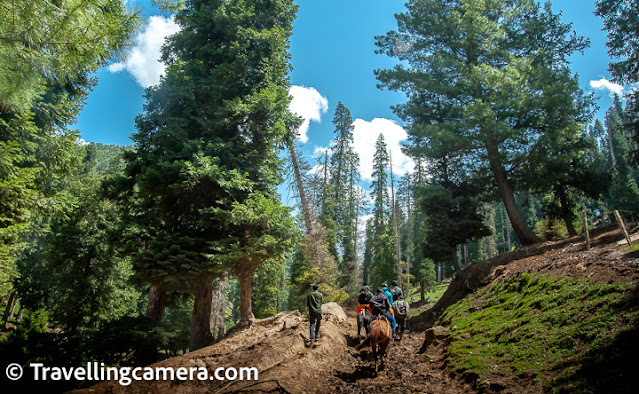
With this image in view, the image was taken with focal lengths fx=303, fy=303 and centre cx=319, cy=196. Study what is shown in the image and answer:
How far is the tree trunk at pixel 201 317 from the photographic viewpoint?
1141cm

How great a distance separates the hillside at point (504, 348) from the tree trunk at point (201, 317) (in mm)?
1465

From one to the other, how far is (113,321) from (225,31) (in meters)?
12.9

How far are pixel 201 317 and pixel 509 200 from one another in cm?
1573

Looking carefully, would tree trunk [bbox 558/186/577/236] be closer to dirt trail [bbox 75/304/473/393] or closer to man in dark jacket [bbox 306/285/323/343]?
dirt trail [bbox 75/304/473/393]

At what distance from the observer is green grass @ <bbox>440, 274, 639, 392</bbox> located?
4.51m

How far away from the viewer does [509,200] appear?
1584 centimetres

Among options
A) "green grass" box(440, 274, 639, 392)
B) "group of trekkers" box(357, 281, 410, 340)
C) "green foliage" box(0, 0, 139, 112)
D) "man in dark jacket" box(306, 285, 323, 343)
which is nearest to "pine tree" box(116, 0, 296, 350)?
"man in dark jacket" box(306, 285, 323, 343)

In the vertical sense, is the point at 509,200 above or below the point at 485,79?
below

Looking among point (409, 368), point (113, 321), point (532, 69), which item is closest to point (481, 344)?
→ point (409, 368)

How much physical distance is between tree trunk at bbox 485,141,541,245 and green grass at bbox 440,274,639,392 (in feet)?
23.1

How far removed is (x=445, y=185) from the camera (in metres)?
21.8

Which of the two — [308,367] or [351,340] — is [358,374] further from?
[351,340]

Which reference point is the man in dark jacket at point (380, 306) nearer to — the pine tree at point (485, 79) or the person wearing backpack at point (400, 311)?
the person wearing backpack at point (400, 311)

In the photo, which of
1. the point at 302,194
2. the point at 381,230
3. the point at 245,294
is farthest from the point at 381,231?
the point at 245,294
